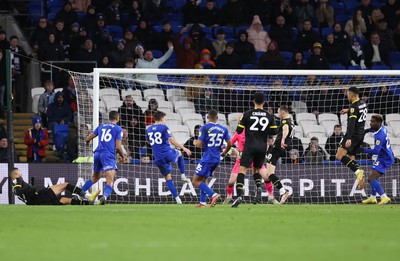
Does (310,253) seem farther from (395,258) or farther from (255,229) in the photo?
(255,229)

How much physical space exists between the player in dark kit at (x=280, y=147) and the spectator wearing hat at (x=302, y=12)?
946cm

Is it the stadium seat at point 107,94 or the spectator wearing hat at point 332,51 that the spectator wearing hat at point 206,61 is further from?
the spectator wearing hat at point 332,51

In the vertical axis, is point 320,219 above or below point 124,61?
below

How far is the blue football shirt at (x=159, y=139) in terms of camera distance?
68.6 feet

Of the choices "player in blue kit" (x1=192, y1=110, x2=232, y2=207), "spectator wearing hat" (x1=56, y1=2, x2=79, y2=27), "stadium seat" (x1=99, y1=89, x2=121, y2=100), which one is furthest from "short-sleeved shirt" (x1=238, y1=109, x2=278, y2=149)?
"spectator wearing hat" (x1=56, y1=2, x2=79, y2=27)

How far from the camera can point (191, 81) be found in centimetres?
2559

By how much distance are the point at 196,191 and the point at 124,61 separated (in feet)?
17.0

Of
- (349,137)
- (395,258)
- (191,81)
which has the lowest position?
(395,258)

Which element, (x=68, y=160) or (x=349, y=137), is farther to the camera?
(x=68, y=160)

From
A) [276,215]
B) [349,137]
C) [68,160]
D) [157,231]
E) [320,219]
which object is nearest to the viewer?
[157,231]

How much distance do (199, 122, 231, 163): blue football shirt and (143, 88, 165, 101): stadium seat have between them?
645 centimetres

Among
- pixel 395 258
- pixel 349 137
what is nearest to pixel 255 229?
pixel 395 258

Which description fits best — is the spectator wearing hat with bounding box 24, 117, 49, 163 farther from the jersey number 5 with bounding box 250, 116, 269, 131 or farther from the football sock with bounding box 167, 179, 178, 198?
the jersey number 5 with bounding box 250, 116, 269, 131

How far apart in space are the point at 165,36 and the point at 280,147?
8.07 m
